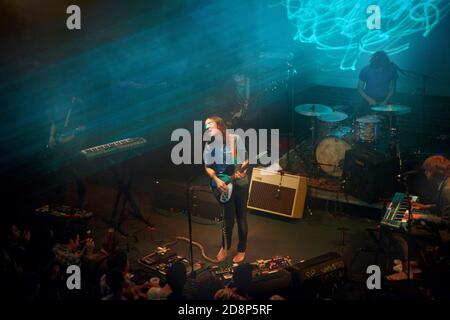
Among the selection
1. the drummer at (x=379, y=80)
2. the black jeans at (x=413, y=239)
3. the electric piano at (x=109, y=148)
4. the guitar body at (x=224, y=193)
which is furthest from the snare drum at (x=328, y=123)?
the electric piano at (x=109, y=148)

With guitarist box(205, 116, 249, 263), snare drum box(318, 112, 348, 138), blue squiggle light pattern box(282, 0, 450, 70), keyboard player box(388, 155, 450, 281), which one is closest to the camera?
keyboard player box(388, 155, 450, 281)

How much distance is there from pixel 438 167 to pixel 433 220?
1.95 feet

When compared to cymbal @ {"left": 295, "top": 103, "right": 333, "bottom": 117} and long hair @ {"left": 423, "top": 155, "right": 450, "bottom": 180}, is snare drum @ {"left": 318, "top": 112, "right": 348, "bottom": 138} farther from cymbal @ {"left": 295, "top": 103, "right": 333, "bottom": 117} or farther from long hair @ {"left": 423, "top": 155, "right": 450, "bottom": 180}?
long hair @ {"left": 423, "top": 155, "right": 450, "bottom": 180}

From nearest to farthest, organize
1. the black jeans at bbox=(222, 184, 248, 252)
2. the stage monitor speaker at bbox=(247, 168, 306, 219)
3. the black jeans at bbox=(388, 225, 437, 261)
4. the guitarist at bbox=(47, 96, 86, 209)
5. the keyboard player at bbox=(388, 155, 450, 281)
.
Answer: the keyboard player at bbox=(388, 155, 450, 281), the black jeans at bbox=(388, 225, 437, 261), the black jeans at bbox=(222, 184, 248, 252), the stage monitor speaker at bbox=(247, 168, 306, 219), the guitarist at bbox=(47, 96, 86, 209)

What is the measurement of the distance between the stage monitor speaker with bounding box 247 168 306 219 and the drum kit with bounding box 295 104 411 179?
0.93 meters

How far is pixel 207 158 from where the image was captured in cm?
592

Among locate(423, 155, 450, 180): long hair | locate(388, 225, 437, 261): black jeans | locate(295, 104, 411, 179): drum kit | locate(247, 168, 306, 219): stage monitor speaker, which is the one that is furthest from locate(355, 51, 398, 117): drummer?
locate(388, 225, 437, 261): black jeans

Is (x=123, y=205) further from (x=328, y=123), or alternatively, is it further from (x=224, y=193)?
(x=328, y=123)

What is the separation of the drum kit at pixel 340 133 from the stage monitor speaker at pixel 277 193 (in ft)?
3.05

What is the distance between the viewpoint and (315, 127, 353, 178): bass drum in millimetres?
7961

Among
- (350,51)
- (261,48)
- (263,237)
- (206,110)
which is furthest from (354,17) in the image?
(263,237)

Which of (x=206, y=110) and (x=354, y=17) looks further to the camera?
(x=354, y=17)
